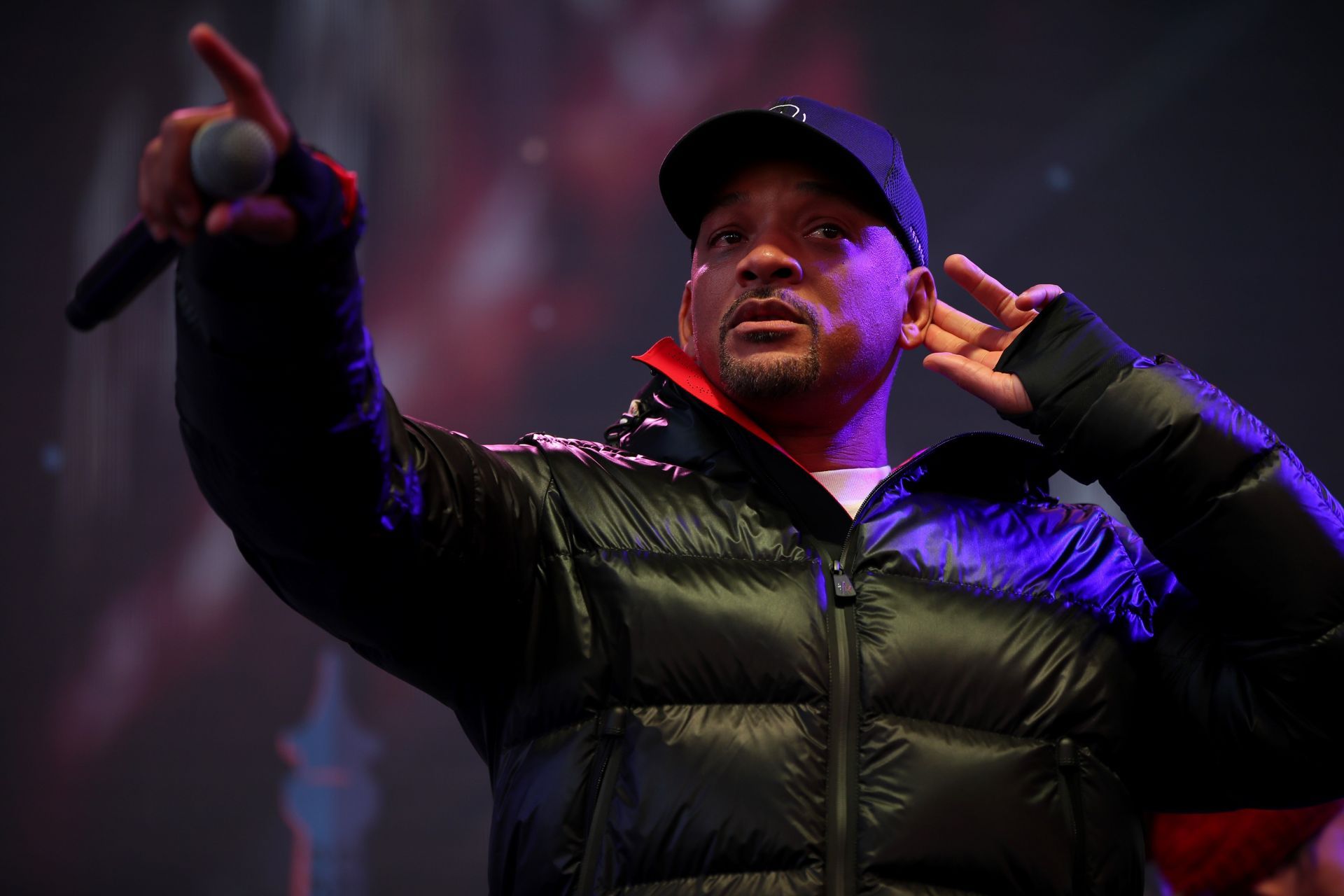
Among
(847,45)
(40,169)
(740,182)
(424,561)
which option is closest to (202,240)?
(424,561)

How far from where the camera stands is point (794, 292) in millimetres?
1210

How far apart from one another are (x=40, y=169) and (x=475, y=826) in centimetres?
164

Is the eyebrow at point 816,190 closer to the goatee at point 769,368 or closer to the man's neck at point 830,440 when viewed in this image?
the goatee at point 769,368

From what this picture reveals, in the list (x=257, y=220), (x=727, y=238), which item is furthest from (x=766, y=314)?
(x=257, y=220)

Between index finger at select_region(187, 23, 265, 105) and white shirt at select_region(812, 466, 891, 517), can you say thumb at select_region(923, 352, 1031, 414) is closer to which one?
white shirt at select_region(812, 466, 891, 517)

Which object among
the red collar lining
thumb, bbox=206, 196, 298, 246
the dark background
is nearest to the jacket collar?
the red collar lining

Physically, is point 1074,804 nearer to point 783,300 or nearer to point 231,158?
point 783,300

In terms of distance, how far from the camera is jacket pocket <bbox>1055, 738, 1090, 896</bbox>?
0.94m

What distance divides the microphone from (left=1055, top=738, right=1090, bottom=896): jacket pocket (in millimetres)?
811

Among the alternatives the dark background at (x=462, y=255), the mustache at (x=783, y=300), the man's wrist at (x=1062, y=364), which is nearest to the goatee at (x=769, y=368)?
the mustache at (x=783, y=300)

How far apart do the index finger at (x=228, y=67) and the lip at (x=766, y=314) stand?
67 centimetres

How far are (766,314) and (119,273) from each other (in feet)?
2.34

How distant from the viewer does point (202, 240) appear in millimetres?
692

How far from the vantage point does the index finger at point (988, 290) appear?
1.13 m
